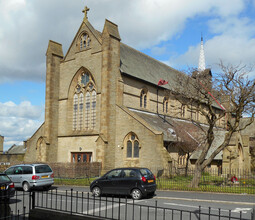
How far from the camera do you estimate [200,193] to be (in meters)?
17.6

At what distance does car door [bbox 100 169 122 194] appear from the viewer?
15873 mm

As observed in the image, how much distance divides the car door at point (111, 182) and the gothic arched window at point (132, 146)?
467 inches

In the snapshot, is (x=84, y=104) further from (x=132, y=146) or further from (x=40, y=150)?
(x=132, y=146)

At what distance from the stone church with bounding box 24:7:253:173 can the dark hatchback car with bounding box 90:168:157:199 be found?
1001 cm

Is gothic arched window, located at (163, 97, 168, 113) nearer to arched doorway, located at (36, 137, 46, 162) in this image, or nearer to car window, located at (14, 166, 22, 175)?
arched doorway, located at (36, 137, 46, 162)

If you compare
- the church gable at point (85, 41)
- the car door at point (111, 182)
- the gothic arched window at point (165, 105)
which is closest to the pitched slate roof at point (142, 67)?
the gothic arched window at point (165, 105)

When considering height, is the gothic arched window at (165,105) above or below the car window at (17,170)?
above

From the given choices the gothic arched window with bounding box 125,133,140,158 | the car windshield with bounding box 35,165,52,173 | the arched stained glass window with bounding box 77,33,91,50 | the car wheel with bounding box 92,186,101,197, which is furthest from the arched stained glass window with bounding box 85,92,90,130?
the car wheel with bounding box 92,186,101,197

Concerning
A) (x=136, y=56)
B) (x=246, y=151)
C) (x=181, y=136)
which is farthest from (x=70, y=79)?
(x=246, y=151)

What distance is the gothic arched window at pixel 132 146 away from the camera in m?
28.3

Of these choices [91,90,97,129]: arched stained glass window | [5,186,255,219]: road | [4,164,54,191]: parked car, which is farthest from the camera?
[91,90,97,129]: arched stained glass window

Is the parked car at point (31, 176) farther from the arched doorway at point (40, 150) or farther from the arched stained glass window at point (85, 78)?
the arched stained glass window at point (85, 78)

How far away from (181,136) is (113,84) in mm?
8244

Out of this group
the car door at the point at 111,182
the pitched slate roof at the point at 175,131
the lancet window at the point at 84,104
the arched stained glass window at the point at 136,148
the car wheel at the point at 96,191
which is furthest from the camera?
the lancet window at the point at 84,104
